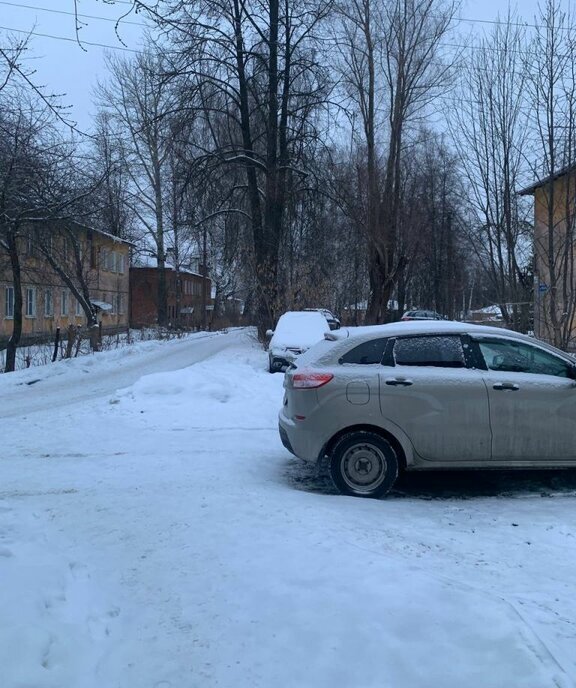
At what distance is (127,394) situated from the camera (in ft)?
41.1

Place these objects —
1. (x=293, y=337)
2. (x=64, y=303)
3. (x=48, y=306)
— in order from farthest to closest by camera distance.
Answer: (x=64, y=303), (x=48, y=306), (x=293, y=337)

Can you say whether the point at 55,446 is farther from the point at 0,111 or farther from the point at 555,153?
the point at 555,153

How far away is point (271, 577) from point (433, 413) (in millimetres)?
3029

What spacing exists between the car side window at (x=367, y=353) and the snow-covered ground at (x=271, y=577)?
132cm

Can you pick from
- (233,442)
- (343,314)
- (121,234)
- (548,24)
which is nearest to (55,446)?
(233,442)

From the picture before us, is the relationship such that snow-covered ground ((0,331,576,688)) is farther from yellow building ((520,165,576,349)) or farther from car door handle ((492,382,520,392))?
yellow building ((520,165,576,349))

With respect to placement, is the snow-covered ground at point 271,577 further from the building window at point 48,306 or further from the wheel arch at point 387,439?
the building window at point 48,306

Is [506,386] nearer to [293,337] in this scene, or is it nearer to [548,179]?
[548,179]

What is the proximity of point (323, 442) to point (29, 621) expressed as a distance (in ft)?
12.3

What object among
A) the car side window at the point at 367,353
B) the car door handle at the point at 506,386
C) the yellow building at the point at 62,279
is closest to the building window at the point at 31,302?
the yellow building at the point at 62,279

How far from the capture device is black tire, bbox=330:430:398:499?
6852mm

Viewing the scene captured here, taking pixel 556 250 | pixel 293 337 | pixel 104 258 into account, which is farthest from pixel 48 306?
pixel 556 250

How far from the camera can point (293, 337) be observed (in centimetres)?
1866

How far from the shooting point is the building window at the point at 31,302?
37.3 meters
